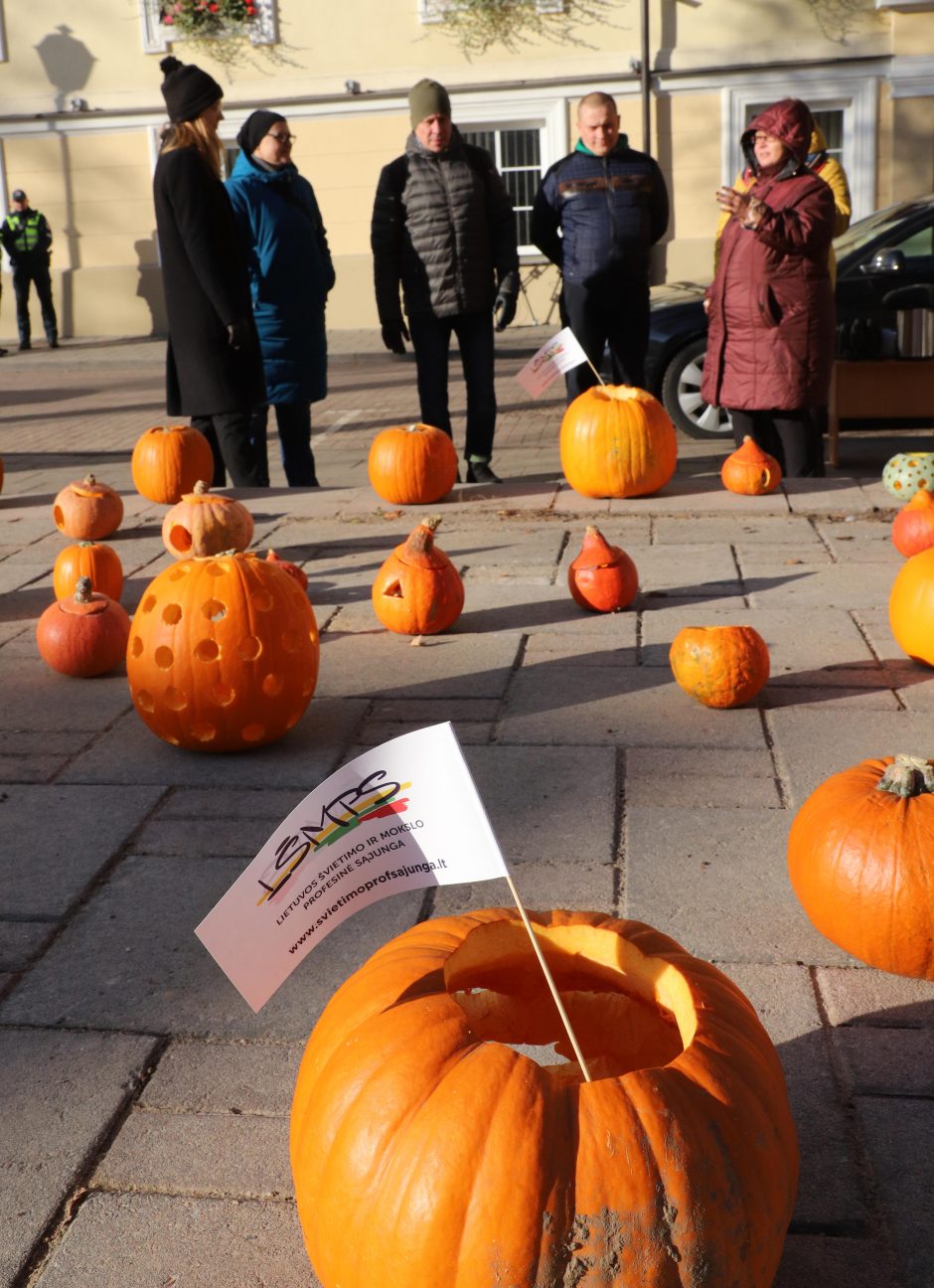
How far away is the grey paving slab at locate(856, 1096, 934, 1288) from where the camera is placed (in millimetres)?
1790

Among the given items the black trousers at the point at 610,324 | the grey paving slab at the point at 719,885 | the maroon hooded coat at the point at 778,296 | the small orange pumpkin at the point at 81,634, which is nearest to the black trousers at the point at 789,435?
the maroon hooded coat at the point at 778,296

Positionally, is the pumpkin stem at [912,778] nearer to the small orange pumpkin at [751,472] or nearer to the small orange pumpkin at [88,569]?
the small orange pumpkin at [88,569]

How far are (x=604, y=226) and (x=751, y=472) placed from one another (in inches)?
71.0

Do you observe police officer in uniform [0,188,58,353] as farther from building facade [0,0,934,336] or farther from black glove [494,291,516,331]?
black glove [494,291,516,331]

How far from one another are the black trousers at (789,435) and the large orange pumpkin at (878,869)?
4.81 metres

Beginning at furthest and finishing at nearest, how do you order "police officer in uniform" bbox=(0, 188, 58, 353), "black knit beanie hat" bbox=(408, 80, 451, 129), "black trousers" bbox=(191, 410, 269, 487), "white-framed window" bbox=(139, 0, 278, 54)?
"white-framed window" bbox=(139, 0, 278, 54) → "police officer in uniform" bbox=(0, 188, 58, 353) → "black knit beanie hat" bbox=(408, 80, 451, 129) → "black trousers" bbox=(191, 410, 269, 487)

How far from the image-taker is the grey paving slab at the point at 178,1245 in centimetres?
179

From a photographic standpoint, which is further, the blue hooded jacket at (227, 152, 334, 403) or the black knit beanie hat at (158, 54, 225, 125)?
the blue hooded jacket at (227, 152, 334, 403)

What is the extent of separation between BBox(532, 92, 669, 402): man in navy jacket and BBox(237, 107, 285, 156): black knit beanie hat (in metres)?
1.67

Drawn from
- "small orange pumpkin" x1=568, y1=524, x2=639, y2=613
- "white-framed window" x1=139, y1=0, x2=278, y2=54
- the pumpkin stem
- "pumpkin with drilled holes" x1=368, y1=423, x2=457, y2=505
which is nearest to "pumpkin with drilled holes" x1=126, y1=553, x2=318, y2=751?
"small orange pumpkin" x1=568, y1=524, x2=639, y2=613

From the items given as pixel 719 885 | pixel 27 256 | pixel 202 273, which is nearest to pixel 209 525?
pixel 202 273

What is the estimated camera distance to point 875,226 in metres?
10.1

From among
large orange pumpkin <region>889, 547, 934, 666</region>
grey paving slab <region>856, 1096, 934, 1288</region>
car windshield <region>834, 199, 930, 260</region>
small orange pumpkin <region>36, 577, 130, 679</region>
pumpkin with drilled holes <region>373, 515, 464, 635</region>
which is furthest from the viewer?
car windshield <region>834, 199, 930, 260</region>

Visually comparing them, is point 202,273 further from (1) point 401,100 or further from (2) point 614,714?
(1) point 401,100
